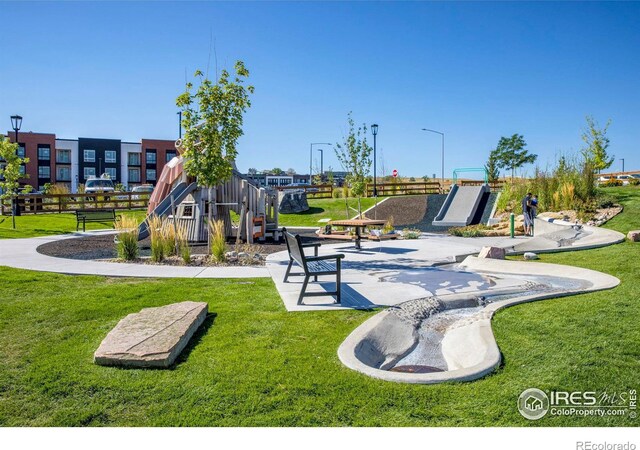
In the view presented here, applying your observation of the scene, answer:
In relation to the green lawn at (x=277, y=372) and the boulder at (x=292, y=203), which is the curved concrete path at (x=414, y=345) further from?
the boulder at (x=292, y=203)

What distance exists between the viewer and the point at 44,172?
69688 mm

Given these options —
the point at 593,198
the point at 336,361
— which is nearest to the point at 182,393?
the point at 336,361

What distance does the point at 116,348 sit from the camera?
4.60 m

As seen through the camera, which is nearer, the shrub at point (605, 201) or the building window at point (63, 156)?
the shrub at point (605, 201)

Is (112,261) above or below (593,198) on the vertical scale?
below

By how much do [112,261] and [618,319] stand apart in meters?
9.74

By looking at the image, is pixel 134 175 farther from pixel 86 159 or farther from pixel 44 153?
pixel 44 153

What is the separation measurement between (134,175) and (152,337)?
251 feet

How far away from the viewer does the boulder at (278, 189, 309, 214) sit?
2941cm

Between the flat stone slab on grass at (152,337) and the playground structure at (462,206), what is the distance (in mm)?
19830

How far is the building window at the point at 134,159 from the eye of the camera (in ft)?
249

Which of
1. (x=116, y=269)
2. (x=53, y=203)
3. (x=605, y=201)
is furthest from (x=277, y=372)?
(x=53, y=203)

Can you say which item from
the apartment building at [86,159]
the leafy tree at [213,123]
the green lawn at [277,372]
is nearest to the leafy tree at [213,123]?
the leafy tree at [213,123]
